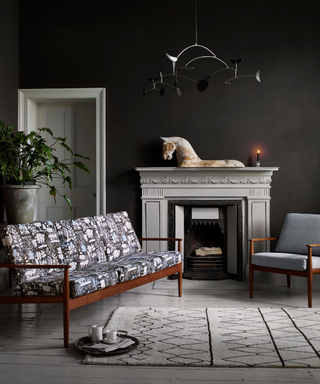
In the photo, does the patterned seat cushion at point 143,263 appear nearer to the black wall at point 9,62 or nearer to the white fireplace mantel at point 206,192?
the white fireplace mantel at point 206,192

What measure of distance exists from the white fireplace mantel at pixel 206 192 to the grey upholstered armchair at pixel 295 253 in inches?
17.3

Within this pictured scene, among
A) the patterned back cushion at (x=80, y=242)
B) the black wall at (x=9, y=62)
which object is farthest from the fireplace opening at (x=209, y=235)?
the black wall at (x=9, y=62)

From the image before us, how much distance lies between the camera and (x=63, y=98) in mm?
5094

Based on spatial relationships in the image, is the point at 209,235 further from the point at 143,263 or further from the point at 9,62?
the point at 9,62

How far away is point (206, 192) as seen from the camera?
4.94m

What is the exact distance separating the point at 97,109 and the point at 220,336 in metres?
3.34

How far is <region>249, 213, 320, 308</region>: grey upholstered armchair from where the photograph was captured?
12.3 feet

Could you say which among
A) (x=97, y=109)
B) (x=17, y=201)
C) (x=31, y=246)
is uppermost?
(x=97, y=109)

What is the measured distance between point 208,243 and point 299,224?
124cm

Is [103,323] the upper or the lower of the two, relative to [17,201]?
lower

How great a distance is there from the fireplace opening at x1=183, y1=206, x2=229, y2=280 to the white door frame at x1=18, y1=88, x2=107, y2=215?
116cm

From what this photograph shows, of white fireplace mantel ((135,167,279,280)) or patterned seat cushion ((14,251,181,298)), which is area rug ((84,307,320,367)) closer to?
patterned seat cushion ((14,251,181,298))

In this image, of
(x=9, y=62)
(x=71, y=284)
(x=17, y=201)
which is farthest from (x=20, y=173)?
(x=71, y=284)

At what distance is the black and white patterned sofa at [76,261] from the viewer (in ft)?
9.24
